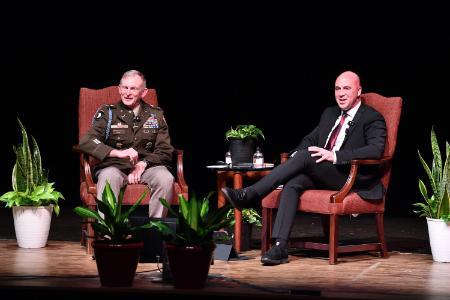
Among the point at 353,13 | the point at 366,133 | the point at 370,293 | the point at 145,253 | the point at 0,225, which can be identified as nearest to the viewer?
the point at 370,293

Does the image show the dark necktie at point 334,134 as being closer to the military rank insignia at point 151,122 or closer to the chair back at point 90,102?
the military rank insignia at point 151,122

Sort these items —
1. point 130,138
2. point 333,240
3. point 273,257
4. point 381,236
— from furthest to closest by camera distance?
point 130,138
point 381,236
point 333,240
point 273,257

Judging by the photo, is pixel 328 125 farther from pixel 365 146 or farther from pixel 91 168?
pixel 91 168

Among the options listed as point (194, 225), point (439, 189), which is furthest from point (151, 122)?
point (439, 189)

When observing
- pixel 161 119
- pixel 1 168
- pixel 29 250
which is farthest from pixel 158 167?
pixel 1 168

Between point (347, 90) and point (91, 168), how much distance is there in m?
1.71

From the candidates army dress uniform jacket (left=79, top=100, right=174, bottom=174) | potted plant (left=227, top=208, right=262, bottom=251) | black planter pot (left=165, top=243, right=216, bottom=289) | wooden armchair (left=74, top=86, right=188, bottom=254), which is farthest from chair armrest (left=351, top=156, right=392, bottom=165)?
black planter pot (left=165, top=243, right=216, bottom=289)

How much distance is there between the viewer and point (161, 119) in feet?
19.1

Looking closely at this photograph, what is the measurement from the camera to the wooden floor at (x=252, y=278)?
3951 millimetres

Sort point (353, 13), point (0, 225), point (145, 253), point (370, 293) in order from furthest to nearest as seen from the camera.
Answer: point (353, 13) < point (0, 225) < point (145, 253) < point (370, 293)

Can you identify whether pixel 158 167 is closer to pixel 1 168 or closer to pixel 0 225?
pixel 0 225

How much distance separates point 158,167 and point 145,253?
0.64 meters

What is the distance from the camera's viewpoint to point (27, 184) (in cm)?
582

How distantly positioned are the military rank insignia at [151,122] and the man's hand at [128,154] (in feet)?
0.65
